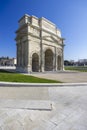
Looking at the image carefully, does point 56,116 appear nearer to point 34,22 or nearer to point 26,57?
point 26,57

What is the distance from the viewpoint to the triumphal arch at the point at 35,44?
1014 inches

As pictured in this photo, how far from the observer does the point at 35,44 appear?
27.3 meters

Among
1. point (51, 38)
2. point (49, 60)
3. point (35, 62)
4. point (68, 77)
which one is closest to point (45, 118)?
point (68, 77)

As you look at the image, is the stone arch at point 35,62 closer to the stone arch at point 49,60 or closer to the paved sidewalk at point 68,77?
the stone arch at point 49,60

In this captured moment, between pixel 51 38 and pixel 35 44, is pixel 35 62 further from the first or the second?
pixel 51 38

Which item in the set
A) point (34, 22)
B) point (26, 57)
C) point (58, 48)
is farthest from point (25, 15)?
point (58, 48)

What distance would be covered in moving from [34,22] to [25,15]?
105 inches

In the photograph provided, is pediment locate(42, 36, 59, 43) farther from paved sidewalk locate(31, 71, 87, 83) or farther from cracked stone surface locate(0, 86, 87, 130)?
cracked stone surface locate(0, 86, 87, 130)

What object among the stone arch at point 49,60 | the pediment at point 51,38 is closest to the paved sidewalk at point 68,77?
the pediment at point 51,38

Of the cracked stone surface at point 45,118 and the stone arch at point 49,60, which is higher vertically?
the stone arch at point 49,60

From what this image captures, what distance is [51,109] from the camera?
4156 millimetres

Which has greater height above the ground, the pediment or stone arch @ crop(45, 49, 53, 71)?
the pediment

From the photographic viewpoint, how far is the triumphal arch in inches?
1014

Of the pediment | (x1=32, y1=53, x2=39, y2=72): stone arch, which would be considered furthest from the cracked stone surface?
the pediment
